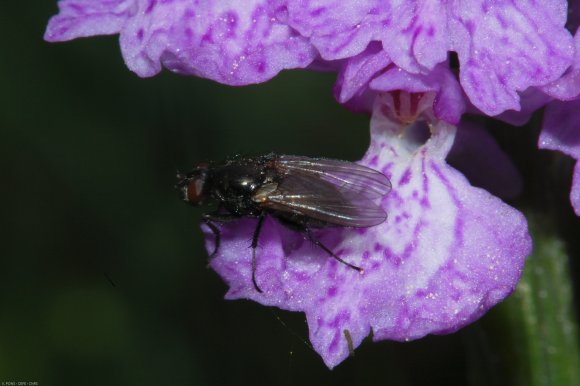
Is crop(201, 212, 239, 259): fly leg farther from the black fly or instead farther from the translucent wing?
the translucent wing

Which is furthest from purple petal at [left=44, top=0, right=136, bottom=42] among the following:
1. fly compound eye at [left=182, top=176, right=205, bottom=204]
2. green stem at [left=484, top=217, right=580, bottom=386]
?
green stem at [left=484, top=217, right=580, bottom=386]

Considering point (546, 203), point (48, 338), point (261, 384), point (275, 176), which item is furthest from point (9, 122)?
point (546, 203)

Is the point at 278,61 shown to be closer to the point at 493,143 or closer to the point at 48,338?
the point at 493,143

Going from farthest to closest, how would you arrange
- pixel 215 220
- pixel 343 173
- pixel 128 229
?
1. pixel 128 229
2. pixel 215 220
3. pixel 343 173

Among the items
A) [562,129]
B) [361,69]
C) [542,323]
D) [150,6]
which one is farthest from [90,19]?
[542,323]

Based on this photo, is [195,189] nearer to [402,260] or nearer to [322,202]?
[322,202]
